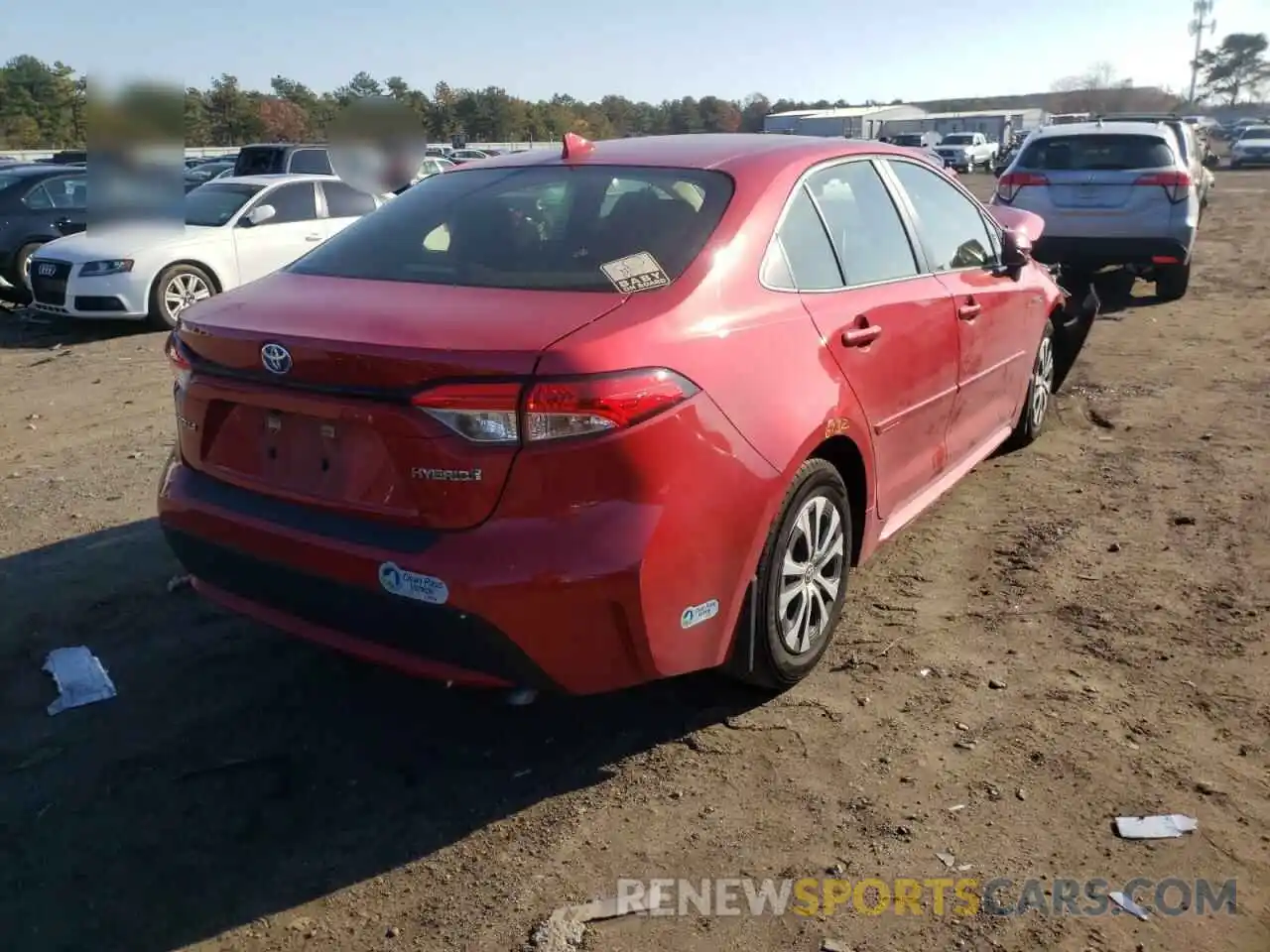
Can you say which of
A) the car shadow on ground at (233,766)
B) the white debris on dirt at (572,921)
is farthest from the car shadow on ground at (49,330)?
the white debris on dirt at (572,921)

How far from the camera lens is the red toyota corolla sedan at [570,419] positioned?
2633 millimetres

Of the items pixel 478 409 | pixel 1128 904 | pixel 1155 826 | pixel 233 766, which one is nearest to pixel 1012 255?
pixel 1155 826

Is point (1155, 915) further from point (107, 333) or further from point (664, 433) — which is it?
point (107, 333)

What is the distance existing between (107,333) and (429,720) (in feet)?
28.7

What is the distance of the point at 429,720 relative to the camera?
11.2 feet

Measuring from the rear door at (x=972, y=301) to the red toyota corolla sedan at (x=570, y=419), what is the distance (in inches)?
18.3

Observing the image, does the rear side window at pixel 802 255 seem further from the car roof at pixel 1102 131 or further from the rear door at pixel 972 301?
the car roof at pixel 1102 131

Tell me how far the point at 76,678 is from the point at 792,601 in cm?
242

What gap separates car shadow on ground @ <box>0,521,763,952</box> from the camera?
2.68 m

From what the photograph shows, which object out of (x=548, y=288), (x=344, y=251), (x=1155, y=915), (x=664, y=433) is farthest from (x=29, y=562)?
(x=1155, y=915)

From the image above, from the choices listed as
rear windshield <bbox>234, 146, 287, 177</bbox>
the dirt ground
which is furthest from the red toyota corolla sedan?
rear windshield <bbox>234, 146, 287, 177</bbox>

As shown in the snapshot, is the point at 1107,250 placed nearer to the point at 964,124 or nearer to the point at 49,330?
the point at 49,330

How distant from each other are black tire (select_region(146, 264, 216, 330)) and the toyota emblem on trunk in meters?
8.16

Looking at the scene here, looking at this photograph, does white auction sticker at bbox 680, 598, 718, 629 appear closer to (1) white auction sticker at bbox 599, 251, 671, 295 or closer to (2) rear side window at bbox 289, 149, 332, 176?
(1) white auction sticker at bbox 599, 251, 671, 295
